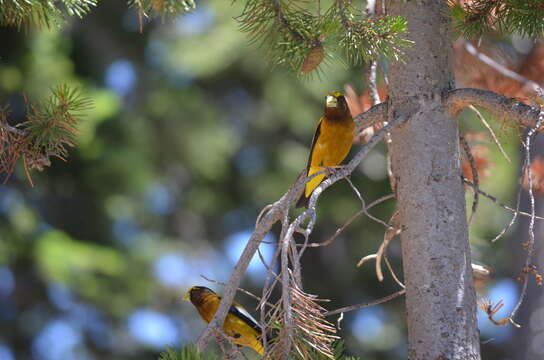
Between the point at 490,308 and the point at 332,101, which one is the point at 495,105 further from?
the point at 332,101

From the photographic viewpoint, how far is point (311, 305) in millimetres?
1929

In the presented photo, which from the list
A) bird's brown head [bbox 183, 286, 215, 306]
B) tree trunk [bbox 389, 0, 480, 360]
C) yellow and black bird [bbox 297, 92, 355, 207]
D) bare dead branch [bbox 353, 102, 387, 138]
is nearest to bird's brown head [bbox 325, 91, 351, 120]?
yellow and black bird [bbox 297, 92, 355, 207]

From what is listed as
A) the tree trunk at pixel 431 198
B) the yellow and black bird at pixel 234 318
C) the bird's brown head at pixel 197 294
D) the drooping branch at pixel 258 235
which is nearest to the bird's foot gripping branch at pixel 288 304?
the drooping branch at pixel 258 235

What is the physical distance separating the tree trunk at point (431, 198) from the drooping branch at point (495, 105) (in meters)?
0.04

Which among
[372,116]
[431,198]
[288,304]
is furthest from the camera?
[372,116]

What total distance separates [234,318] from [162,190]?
8790 millimetres

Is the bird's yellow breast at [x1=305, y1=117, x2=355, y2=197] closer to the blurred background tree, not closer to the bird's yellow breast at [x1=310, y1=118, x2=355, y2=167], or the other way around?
the bird's yellow breast at [x1=310, y1=118, x2=355, y2=167]

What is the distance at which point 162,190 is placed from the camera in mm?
12438

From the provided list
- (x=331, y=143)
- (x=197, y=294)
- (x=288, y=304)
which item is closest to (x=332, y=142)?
(x=331, y=143)

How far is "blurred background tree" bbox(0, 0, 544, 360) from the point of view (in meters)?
8.05

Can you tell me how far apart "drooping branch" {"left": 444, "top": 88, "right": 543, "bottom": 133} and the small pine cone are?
1.58ft

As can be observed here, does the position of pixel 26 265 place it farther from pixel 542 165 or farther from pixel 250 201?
pixel 542 165

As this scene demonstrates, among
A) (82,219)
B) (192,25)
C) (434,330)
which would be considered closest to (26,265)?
(82,219)

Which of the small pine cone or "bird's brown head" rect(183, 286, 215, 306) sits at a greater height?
"bird's brown head" rect(183, 286, 215, 306)
